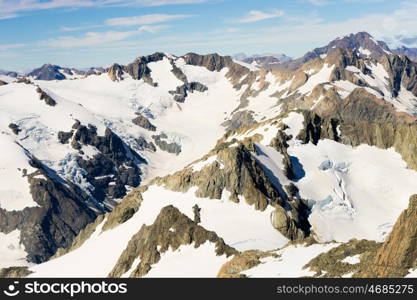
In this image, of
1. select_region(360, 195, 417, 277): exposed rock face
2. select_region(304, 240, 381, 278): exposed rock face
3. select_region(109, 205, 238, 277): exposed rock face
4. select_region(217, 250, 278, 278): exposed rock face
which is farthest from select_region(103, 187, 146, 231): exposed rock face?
select_region(360, 195, 417, 277): exposed rock face

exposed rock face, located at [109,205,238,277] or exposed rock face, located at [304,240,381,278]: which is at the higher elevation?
exposed rock face, located at [304,240,381,278]

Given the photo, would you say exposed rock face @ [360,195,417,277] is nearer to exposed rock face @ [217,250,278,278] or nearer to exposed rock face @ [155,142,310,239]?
exposed rock face @ [217,250,278,278]

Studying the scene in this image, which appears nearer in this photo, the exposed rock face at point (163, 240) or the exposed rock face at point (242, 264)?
the exposed rock face at point (242, 264)

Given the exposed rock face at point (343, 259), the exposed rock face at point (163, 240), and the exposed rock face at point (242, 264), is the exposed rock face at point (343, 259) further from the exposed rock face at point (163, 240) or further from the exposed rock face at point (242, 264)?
the exposed rock face at point (163, 240)

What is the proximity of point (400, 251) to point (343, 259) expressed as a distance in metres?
11.6

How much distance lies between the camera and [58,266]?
481ft

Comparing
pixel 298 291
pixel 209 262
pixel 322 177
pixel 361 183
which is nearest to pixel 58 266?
pixel 209 262

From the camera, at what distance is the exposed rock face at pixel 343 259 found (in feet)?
209

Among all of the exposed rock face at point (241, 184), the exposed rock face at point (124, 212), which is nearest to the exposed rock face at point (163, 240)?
the exposed rock face at point (241, 184)

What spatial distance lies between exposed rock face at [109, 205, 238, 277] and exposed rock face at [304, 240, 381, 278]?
2859 cm

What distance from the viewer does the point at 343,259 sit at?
227 feet

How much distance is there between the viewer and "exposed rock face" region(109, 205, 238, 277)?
107 meters

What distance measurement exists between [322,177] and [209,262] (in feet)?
299

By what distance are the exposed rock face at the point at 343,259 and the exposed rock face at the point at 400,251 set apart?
2497 millimetres
